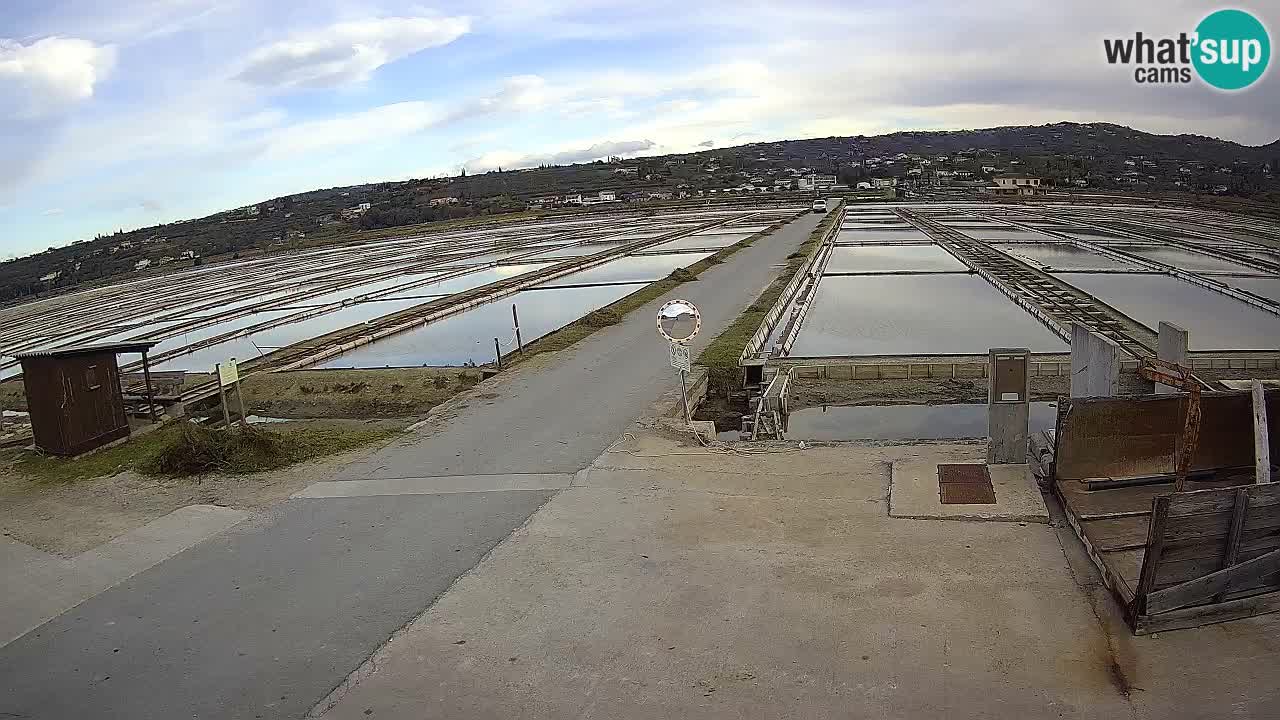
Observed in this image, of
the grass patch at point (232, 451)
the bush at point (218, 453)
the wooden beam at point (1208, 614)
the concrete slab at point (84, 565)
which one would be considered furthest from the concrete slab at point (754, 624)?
the bush at point (218, 453)

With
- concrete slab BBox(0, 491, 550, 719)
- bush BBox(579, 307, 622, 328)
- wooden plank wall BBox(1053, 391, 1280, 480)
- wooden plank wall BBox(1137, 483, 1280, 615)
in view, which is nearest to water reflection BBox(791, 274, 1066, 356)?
bush BBox(579, 307, 622, 328)

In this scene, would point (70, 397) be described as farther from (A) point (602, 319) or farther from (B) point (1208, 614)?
(B) point (1208, 614)

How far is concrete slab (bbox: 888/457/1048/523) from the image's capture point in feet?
21.2

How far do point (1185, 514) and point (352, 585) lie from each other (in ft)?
17.6

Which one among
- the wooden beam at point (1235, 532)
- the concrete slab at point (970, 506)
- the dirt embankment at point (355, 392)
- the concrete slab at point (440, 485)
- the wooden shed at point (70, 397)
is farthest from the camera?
the dirt embankment at point (355, 392)

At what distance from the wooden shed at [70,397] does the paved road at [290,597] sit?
3.95 metres

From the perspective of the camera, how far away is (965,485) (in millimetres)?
7074

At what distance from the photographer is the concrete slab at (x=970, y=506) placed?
6.45m

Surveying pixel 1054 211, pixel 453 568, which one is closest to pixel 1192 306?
pixel 453 568

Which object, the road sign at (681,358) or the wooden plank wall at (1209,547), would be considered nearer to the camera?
the wooden plank wall at (1209,547)

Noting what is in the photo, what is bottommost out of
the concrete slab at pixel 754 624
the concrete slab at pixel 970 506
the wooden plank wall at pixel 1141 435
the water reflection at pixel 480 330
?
the water reflection at pixel 480 330

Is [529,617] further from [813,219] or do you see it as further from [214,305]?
[813,219]

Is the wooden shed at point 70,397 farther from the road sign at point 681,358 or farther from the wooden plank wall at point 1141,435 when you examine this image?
the wooden plank wall at point 1141,435

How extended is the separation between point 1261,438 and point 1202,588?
193 cm
